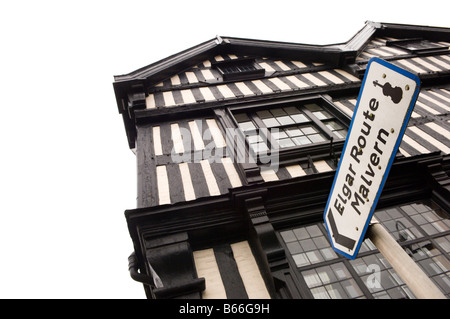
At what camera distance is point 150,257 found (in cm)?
457

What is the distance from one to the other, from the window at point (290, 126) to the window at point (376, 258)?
201 cm

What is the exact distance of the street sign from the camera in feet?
6.91

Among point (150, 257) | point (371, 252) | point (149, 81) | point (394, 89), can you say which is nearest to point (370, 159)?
point (394, 89)

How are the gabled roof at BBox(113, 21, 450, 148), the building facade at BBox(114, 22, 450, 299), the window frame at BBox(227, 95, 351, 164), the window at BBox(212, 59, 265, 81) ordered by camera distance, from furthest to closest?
the window at BBox(212, 59, 265, 81) → the gabled roof at BBox(113, 21, 450, 148) → the window frame at BBox(227, 95, 351, 164) → the building facade at BBox(114, 22, 450, 299)

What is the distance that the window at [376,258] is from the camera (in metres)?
4.29

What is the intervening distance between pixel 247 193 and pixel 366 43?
977 centimetres

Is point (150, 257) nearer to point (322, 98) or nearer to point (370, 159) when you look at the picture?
point (370, 159)

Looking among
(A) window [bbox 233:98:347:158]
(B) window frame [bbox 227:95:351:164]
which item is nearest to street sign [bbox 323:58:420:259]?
(B) window frame [bbox 227:95:351:164]

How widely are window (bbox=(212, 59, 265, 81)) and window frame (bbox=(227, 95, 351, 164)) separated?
187cm

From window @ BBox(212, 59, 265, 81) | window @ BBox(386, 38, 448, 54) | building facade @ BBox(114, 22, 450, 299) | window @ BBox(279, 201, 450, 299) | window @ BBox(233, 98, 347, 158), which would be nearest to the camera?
window @ BBox(279, 201, 450, 299)

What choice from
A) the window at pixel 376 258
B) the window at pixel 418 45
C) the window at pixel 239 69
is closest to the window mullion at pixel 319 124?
the window at pixel 376 258

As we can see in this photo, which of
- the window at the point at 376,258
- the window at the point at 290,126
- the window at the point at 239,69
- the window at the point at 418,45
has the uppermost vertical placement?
the window at the point at 418,45

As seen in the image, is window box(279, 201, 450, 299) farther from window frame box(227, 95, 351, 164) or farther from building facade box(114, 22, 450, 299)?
window frame box(227, 95, 351, 164)

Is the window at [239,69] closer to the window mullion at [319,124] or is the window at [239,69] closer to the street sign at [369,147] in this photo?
the window mullion at [319,124]
